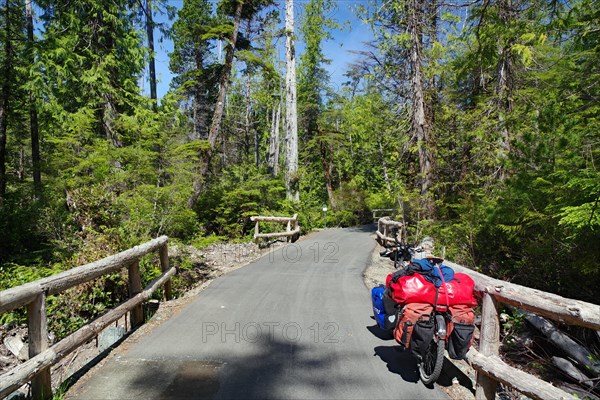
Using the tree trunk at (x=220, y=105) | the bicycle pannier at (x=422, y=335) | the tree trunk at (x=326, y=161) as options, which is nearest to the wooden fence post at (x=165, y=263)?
the bicycle pannier at (x=422, y=335)

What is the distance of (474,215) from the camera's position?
30.4ft

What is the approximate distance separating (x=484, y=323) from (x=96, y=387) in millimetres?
3899

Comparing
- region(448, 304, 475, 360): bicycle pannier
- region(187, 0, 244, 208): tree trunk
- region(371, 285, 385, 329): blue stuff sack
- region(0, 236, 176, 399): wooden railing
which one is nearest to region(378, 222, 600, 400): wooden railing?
region(448, 304, 475, 360): bicycle pannier

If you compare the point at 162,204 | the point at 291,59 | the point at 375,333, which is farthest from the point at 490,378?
the point at 291,59

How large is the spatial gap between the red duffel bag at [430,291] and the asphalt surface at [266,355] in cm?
93

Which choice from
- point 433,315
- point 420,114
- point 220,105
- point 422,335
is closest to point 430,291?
point 433,315

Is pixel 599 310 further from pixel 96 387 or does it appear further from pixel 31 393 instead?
pixel 31 393

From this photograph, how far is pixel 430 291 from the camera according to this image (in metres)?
3.88

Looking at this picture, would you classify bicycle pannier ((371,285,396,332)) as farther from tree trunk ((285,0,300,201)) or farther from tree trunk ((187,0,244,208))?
tree trunk ((285,0,300,201))

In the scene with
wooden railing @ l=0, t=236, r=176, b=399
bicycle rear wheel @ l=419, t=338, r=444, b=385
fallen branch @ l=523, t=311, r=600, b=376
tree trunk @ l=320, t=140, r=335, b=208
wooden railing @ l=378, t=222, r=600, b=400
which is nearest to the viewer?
wooden railing @ l=378, t=222, r=600, b=400

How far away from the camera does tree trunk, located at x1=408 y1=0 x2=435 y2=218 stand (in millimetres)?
13703

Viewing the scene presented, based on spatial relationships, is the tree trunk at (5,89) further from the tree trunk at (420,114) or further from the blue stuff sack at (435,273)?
the blue stuff sack at (435,273)

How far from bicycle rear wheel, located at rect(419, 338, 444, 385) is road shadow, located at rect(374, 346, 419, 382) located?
6.4 inches

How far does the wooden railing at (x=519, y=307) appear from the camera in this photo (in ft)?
9.40
